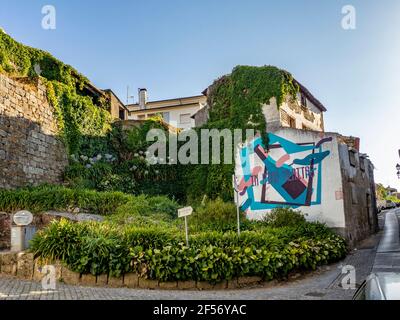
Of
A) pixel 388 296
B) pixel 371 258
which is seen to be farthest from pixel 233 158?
pixel 388 296

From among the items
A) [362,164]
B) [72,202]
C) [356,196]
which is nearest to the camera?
[72,202]

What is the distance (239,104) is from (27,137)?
30.0 ft

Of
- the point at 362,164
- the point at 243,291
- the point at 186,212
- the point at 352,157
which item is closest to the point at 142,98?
the point at 362,164

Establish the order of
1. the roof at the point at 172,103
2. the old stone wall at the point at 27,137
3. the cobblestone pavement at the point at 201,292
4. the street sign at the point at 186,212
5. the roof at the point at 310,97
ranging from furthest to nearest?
the roof at the point at 172,103 < the roof at the point at 310,97 < the old stone wall at the point at 27,137 < the street sign at the point at 186,212 < the cobblestone pavement at the point at 201,292

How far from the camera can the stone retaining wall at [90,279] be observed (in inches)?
315

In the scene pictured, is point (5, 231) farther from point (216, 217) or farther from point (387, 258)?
point (387, 258)

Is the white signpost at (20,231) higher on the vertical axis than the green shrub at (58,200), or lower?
lower

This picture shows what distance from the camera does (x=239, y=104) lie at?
17391mm

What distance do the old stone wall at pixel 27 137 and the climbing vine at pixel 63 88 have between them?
0.69 m

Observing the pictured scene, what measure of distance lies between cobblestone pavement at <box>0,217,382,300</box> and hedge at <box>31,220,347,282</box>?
415mm

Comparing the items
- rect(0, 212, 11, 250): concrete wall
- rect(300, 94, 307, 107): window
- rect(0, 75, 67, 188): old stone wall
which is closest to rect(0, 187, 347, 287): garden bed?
rect(0, 212, 11, 250): concrete wall

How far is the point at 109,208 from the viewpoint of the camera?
1355 cm

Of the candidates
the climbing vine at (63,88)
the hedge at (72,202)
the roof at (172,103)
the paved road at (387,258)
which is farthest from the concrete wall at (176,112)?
the paved road at (387,258)

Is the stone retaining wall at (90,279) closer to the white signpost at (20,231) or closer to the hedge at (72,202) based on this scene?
the white signpost at (20,231)
